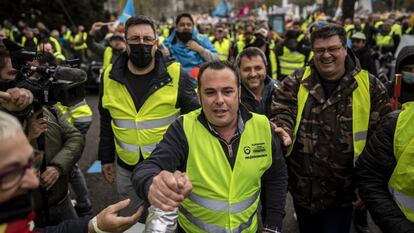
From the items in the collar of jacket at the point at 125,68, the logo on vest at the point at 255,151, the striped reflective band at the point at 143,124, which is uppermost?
the collar of jacket at the point at 125,68

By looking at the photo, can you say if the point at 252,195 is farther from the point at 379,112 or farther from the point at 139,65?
the point at 139,65

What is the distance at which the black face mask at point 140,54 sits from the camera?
310cm

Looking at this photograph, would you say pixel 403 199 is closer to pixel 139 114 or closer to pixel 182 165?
pixel 182 165

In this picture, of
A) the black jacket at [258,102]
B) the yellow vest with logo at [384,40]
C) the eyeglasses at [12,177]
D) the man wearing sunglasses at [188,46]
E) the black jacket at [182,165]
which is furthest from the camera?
the yellow vest with logo at [384,40]

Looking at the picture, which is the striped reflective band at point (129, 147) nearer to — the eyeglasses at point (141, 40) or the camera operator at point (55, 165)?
the camera operator at point (55, 165)

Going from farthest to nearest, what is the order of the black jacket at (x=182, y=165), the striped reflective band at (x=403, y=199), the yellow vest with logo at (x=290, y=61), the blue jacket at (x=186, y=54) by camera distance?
the yellow vest with logo at (x=290, y=61), the blue jacket at (x=186, y=54), the striped reflective band at (x=403, y=199), the black jacket at (x=182, y=165)

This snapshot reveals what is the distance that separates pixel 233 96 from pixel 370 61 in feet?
17.7

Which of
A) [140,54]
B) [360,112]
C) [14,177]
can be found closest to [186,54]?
[140,54]

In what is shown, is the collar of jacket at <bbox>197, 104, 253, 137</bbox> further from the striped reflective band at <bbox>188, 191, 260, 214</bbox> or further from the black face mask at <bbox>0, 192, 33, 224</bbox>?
the black face mask at <bbox>0, 192, 33, 224</bbox>

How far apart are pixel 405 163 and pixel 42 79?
2.17 m

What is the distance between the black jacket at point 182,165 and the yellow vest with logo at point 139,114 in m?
0.92

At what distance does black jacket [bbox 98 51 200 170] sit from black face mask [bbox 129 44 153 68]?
4.1 inches

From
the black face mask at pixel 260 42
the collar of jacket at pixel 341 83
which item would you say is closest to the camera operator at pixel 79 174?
the collar of jacket at pixel 341 83

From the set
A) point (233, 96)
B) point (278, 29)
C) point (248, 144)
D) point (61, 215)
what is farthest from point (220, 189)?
point (278, 29)
